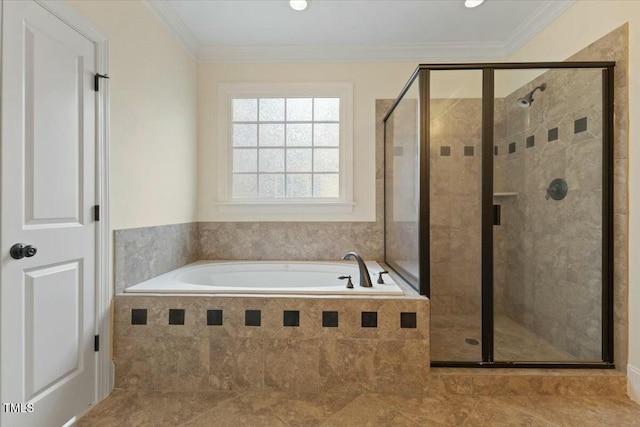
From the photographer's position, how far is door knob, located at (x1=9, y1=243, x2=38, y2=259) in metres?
1.28

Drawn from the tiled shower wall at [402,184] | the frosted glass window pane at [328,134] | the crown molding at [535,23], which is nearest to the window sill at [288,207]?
the tiled shower wall at [402,184]

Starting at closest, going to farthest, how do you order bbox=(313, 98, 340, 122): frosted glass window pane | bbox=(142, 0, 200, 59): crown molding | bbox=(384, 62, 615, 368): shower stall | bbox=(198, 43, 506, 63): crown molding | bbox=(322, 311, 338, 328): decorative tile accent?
1. bbox=(322, 311, 338, 328): decorative tile accent
2. bbox=(384, 62, 615, 368): shower stall
3. bbox=(142, 0, 200, 59): crown molding
4. bbox=(198, 43, 506, 63): crown molding
5. bbox=(313, 98, 340, 122): frosted glass window pane

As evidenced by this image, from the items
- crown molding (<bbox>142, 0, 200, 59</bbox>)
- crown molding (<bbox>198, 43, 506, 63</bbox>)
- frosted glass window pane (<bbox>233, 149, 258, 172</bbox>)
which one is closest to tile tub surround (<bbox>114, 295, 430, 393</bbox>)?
frosted glass window pane (<bbox>233, 149, 258, 172</bbox>)

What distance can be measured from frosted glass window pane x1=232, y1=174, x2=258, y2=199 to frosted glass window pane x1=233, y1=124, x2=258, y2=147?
301 millimetres

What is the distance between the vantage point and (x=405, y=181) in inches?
92.1

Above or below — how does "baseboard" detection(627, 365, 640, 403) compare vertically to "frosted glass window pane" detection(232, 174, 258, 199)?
below

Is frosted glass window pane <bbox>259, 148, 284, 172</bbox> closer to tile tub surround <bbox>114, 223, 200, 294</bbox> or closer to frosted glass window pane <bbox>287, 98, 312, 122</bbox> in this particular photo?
frosted glass window pane <bbox>287, 98, 312, 122</bbox>

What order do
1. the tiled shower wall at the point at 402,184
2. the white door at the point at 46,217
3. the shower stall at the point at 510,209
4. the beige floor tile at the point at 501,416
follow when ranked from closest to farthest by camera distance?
1. the white door at the point at 46,217
2. the beige floor tile at the point at 501,416
3. the shower stall at the point at 510,209
4. the tiled shower wall at the point at 402,184

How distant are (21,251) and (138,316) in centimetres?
71

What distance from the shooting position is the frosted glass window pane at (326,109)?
298cm

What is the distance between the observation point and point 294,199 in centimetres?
297

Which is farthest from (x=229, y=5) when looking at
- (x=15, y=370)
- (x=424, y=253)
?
(x=15, y=370)

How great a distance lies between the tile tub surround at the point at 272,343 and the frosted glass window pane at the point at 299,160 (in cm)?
151

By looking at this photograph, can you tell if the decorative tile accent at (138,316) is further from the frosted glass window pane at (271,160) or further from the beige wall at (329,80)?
the frosted glass window pane at (271,160)
